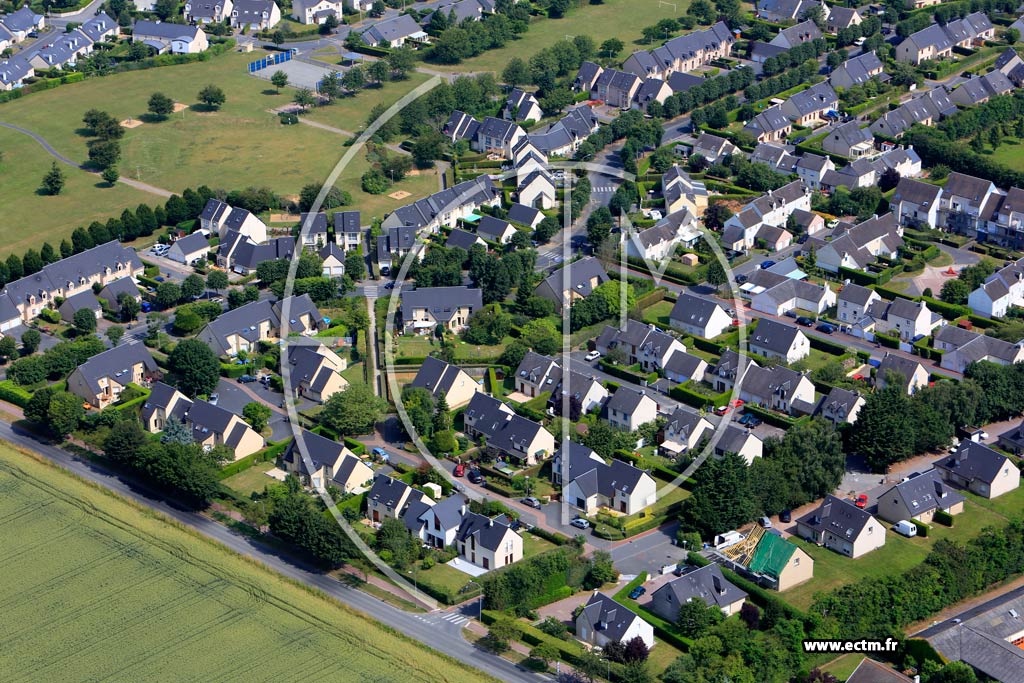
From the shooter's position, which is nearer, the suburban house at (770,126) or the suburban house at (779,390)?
the suburban house at (779,390)

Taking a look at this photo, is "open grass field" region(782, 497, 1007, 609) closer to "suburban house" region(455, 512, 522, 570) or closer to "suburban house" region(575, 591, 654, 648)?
"suburban house" region(575, 591, 654, 648)

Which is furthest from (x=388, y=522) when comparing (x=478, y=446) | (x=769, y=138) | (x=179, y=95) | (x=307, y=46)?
(x=307, y=46)

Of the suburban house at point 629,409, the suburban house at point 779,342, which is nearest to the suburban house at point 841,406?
the suburban house at point 779,342

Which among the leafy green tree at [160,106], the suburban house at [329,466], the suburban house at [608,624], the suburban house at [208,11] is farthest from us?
the suburban house at [208,11]

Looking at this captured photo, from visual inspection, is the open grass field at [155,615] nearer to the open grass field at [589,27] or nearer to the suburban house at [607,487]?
the suburban house at [607,487]

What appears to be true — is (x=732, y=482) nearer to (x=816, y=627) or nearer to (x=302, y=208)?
(x=816, y=627)

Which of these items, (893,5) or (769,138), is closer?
(769,138)
